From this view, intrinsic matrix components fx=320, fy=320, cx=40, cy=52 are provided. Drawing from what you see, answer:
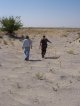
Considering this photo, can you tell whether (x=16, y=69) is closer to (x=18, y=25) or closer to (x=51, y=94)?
(x=51, y=94)

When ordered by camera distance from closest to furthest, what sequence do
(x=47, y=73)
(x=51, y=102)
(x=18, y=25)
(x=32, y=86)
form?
(x=51, y=102), (x=32, y=86), (x=47, y=73), (x=18, y=25)

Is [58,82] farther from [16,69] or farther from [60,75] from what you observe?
[16,69]

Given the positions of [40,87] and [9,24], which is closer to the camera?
[40,87]

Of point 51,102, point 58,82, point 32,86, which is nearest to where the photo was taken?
point 51,102

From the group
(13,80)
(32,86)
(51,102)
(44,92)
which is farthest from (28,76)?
(51,102)

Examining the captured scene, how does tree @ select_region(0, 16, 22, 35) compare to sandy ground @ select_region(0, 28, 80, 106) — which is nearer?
sandy ground @ select_region(0, 28, 80, 106)

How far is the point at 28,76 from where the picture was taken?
15000 millimetres

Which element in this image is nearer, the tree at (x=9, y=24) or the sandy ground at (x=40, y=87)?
the sandy ground at (x=40, y=87)

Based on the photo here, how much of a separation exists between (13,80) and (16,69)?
141 inches

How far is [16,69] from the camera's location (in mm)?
17453

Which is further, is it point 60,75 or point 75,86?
point 60,75

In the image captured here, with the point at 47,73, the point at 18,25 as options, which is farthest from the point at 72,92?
the point at 18,25

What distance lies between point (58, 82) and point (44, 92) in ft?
6.47

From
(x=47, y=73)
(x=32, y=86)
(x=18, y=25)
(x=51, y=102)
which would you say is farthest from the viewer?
(x=18, y=25)
